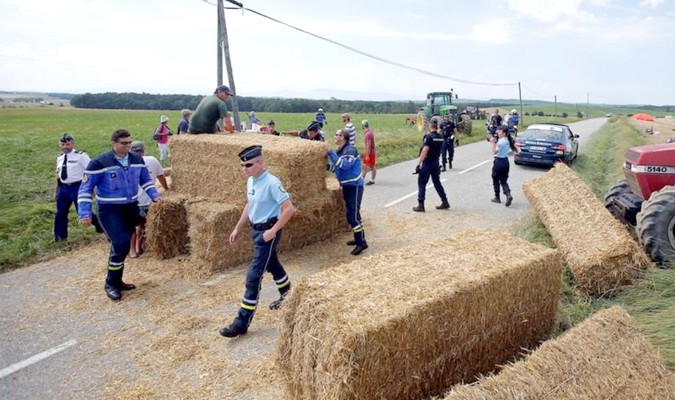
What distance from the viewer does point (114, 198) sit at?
19.9 ft

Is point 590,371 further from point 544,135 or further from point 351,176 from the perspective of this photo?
point 544,135

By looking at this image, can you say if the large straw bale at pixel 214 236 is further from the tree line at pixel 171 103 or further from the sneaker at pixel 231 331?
the tree line at pixel 171 103

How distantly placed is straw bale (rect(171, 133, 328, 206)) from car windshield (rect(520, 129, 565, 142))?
39.2 ft

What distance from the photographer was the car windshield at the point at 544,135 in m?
16.5

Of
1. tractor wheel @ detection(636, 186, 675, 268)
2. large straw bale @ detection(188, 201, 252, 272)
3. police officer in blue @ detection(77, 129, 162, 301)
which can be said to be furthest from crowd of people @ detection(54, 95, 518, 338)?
tractor wheel @ detection(636, 186, 675, 268)

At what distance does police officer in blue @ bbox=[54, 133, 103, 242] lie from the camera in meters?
8.02

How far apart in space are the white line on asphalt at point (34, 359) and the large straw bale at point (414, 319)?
2.69m

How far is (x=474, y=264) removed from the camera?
13.4 feet

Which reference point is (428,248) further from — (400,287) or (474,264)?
(400,287)

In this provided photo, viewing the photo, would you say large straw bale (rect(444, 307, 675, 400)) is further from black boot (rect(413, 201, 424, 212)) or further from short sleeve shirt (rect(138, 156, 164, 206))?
black boot (rect(413, 201, 424, 212))

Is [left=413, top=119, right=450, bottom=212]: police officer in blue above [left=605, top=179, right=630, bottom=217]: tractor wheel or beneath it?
above

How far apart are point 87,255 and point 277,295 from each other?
3779mm

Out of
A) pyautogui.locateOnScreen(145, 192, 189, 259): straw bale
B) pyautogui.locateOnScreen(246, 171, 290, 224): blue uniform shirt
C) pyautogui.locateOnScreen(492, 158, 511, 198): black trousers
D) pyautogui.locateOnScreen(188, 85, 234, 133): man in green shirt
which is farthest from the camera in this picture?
pyautogui.locateOnScreen(492, 158, 511, 198): black trousers

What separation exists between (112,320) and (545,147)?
14866 mm
